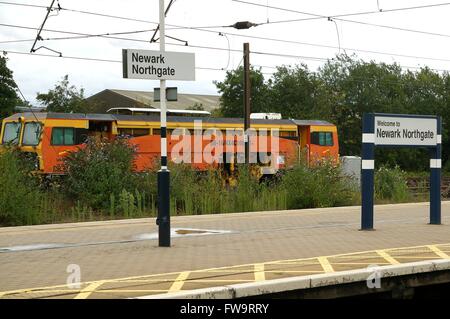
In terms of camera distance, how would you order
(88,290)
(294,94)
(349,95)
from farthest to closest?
(349,95), (294,94), (88,290)

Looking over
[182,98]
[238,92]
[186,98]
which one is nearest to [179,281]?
[238,92]

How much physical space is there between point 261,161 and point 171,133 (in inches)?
176

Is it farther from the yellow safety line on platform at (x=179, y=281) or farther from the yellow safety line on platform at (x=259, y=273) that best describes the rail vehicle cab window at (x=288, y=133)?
the yellow safety line on platform at (x=179, y=281)

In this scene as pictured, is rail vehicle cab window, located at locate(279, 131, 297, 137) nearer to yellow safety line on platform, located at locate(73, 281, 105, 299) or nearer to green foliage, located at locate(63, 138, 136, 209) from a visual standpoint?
green foliage, located at locate(63, 138, 136, 209)

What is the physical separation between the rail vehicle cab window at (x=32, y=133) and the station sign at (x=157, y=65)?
16.3 meters

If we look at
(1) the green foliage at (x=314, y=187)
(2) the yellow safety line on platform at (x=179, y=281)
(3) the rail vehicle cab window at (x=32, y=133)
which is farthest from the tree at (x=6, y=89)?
(2) the yellow safety line on platform at (x=179, y=281)

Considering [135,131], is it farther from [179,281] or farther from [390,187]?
[179,281]

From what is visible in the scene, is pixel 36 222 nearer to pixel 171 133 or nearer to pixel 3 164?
pixel 3 164

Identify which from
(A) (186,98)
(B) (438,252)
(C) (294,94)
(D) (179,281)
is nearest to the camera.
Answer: (D) (179,281)

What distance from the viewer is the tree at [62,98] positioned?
5153 centimetres

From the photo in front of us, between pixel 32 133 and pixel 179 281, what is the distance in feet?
67.7

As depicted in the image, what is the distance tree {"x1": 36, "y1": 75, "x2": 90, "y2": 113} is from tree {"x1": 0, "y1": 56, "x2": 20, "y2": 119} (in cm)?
238

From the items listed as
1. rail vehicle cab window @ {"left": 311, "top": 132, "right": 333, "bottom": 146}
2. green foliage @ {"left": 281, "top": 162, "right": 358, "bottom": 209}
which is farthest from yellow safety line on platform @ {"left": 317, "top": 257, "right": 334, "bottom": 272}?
rail vehicle cab window @ {"left": 311, "top": 132, "right": 333, "bottom": 146}

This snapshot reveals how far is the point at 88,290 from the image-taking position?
24.2 feet
